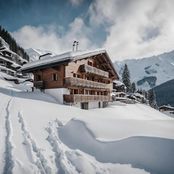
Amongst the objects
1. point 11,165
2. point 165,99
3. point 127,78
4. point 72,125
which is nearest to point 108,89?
point 72,125

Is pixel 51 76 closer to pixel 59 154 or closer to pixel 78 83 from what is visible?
pixel 78 83

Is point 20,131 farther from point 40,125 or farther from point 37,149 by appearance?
point 37,149

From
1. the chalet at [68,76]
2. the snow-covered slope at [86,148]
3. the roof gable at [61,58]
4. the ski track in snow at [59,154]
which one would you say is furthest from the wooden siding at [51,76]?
the snow-covered slope at [86,148]

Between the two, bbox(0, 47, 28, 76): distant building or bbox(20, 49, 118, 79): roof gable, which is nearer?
bbox(20, 49, 118, 79): roof gable

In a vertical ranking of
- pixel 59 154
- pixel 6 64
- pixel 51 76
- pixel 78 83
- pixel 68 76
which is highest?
pixel 6 64

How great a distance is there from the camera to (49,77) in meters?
25.5

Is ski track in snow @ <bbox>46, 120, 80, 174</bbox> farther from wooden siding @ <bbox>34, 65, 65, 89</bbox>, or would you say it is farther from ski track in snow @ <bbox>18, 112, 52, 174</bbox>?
wooden siding @ <bbox>34, 65, 65, 89</bbox>

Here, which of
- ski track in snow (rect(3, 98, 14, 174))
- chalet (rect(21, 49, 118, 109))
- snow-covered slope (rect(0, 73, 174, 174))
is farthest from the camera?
chalet (rect(21, 49, 118, 109))

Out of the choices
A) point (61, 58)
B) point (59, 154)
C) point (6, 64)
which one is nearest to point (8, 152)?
point (59, 154)

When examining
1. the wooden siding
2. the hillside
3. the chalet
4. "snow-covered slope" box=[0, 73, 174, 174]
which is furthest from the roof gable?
the hillside

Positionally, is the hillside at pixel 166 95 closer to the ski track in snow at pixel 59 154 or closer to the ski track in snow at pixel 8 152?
the ski track in snow at pixel 59 154

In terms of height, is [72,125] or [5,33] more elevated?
[5,33]

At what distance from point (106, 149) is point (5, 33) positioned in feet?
254

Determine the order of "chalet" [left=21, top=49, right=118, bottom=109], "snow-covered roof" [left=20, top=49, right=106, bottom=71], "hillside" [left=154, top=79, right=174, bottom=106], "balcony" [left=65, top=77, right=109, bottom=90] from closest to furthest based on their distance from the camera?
"snow-covered roof" [left=20, top=49, right=106, bottom=71] → "balcony" [left=65, top=77, right=109, bottom=90] → "chalet" [left=21, top=49, right=118, bottom=109] → "hillside" [left=154, top=79, right=174, bottom=106]
